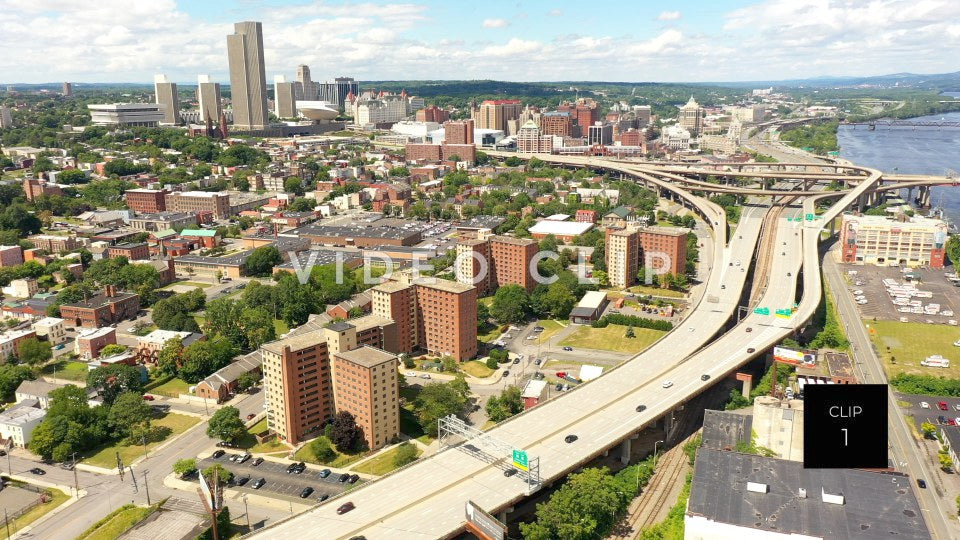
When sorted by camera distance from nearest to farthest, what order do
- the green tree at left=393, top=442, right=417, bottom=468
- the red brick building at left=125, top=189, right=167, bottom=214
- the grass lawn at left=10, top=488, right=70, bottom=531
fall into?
the grass lawn at left=10, top=488, right=70, bottom=531 → the green tree at left=393, top=442, right=417, bottom=468 → the red brick building at left=125, top=189, right=167, bottom=214

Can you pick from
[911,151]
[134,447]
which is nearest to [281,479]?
[134,447]

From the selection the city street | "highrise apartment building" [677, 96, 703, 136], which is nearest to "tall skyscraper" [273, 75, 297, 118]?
"highrise apartment building" [677, 96, 703, 136]

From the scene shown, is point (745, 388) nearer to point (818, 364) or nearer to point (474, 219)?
point (818, 364)

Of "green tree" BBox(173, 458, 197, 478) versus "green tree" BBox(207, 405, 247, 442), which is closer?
"green tree" BBox(173, 458, 197, 478)

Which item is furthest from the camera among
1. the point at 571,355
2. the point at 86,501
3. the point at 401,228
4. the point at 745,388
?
the point at 401,228

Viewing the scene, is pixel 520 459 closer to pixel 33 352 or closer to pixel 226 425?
pixel 226 425

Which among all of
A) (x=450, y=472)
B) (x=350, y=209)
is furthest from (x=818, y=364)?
(x=350, y=209)

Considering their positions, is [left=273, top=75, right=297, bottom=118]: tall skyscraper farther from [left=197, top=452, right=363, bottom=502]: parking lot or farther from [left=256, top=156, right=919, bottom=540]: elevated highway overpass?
[left=197, top=452, right=363, bottom=502]: parking lot
